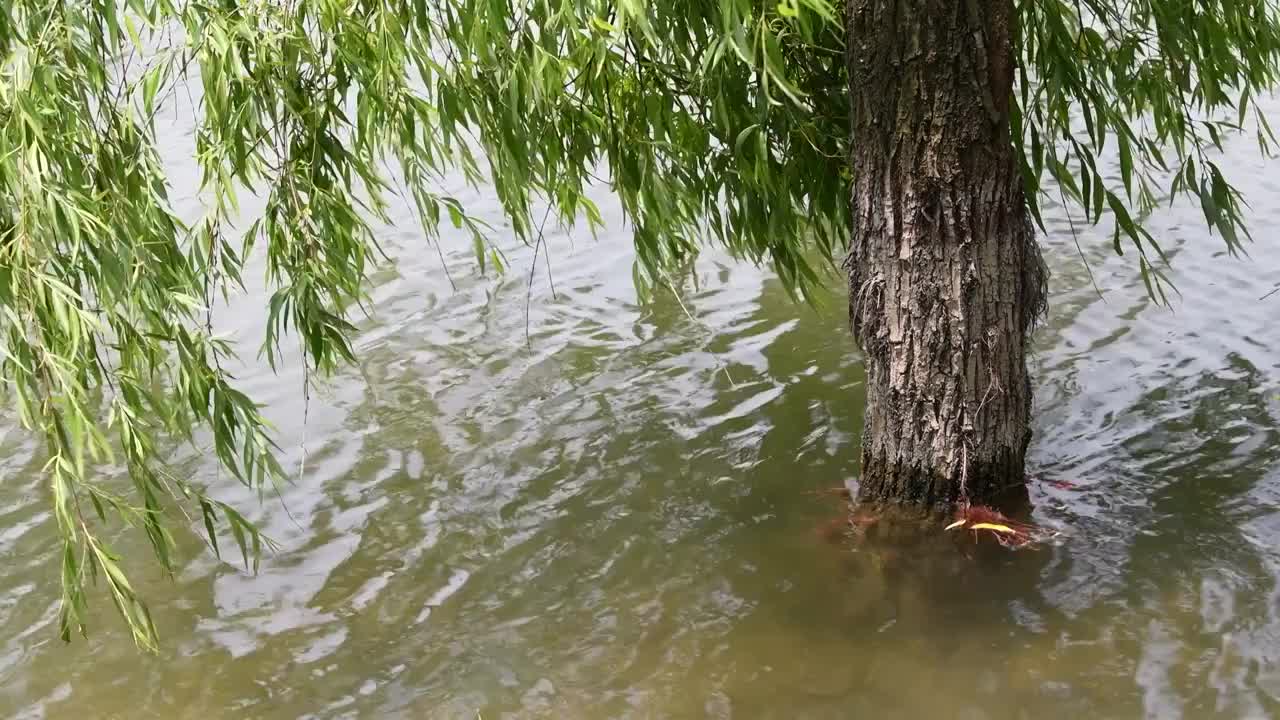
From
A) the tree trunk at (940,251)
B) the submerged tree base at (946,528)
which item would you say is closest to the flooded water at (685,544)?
the submerged tree base at (946,528)

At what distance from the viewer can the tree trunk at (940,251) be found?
4.17 m

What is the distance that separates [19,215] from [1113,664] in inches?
133

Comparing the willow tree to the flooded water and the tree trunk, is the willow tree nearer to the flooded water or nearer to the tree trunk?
the tree trunk

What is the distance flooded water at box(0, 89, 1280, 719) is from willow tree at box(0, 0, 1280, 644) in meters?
0.46

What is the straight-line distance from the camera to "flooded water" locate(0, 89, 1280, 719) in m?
4.22

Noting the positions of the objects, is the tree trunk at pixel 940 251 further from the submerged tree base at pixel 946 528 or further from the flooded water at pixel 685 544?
the flooded water at pixel 685 544

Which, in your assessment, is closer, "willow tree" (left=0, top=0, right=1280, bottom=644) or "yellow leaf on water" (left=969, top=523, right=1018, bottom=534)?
"willow tree" (left=0, top=0, right=1280, bottom=644)

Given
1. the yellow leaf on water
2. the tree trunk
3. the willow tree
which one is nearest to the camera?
the willow tree

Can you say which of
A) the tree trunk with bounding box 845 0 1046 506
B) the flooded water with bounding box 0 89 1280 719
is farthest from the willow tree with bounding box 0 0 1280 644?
the flooded water with bounding box 0 89 1280 719

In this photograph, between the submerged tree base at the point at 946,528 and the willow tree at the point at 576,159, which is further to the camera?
the submerged tree base at the point at 946,528

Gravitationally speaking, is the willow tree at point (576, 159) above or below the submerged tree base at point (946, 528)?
above

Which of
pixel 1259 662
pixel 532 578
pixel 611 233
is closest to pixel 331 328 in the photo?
pixel 532 578

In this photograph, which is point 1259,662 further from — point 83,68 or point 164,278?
point 83,68

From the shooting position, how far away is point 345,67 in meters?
4.10
